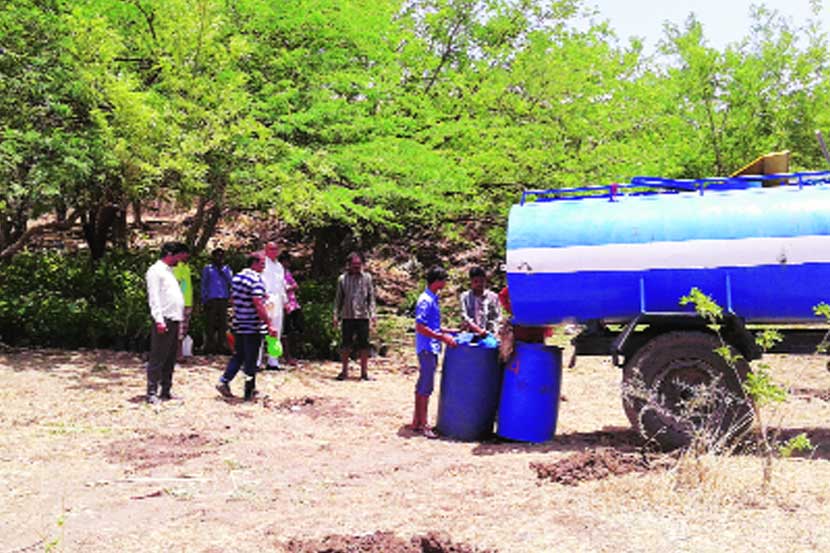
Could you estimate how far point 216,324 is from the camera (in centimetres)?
1328

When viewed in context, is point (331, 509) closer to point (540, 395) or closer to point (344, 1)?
point (540, 395)

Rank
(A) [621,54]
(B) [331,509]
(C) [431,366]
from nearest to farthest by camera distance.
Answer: (B) [331,509]
(C) [431,366]
(A) [621,54]

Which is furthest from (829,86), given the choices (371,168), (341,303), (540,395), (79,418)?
(79,418)

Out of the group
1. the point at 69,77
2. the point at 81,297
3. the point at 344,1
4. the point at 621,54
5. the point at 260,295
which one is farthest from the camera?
the point at 621,54

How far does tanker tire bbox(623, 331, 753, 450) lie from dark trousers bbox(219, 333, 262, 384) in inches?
164

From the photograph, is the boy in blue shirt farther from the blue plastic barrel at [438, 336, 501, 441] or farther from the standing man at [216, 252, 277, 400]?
the standing man at [216, 252, 277, 400]

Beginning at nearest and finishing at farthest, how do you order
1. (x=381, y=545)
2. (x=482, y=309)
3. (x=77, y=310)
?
(x=381, y=545) < (x=482, y=309) < (x=77, y=310)

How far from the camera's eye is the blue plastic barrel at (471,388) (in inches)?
330

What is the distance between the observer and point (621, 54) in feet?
63.7

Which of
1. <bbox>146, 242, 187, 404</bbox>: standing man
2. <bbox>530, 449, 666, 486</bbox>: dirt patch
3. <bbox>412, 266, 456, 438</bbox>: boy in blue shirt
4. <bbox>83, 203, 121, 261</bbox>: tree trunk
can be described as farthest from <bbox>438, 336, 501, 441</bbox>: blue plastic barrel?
<bbox>83, 203, 121, 261</bbox>: tree trunk

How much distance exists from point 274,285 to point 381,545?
7.09 metres

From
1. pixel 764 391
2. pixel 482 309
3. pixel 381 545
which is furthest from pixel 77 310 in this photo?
pixel 764 391

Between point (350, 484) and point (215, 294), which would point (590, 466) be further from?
point (215, 294)

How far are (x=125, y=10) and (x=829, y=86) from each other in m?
15.3
